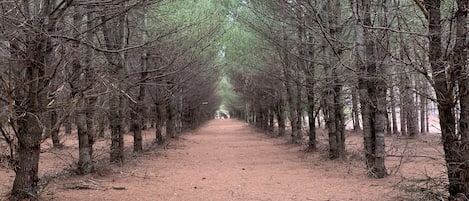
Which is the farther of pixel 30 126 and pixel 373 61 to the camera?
pixel 373 61

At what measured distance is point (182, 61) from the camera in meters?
16.0

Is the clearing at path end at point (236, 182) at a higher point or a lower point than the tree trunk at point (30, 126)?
lower

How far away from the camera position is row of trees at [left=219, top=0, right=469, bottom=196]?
566 cm

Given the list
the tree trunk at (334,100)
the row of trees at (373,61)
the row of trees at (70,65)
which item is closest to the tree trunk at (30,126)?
the row of trees at (70,65)

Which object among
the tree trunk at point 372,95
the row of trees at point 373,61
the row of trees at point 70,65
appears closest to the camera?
the row of trees at point 373,61

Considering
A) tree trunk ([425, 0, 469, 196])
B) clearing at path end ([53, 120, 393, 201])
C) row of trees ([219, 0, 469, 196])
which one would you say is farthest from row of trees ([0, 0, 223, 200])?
tree trunk ([425, 0, 469, 196])

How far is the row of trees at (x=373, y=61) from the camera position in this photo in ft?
18.6

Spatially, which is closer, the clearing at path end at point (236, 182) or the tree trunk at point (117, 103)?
the clearing at path end at point (236, 182)

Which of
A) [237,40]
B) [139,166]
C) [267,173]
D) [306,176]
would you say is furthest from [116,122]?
[237,40]

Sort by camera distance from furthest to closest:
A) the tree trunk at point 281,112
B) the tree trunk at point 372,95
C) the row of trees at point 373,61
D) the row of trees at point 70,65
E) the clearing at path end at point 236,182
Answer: the tree trunk at point 281,112 → the tree trunk at point 372,95 → the clearing at path end at point 236,182 → the row of trees at point 70,65 → the row of trees at point 373,61

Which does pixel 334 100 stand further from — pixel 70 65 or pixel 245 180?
pixel 70 65

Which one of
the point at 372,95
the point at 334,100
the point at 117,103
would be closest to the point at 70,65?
the point at 117,103

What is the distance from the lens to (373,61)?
28.9 feet

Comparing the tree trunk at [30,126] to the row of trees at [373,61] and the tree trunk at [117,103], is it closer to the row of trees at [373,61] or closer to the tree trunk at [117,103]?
the row of trees at [373,61]
